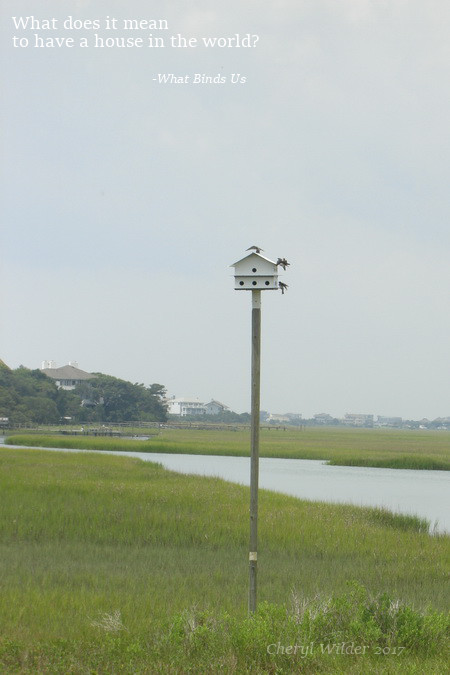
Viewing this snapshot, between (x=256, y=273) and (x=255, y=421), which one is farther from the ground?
(x=256, y=273)

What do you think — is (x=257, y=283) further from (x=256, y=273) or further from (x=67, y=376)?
(x=67, y=376)

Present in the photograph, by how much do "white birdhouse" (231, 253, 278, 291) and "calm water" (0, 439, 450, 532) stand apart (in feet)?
54.7

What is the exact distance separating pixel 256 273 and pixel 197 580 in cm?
611

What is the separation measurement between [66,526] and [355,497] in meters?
18.1

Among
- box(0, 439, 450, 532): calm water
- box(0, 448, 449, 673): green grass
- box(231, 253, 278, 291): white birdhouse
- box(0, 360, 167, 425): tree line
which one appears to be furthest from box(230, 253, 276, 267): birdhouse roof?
box(0, 360, 167, 425): tree line

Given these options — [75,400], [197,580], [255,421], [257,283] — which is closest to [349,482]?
[197,580]

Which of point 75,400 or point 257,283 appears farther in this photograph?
point 75,400

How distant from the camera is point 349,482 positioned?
139 feet

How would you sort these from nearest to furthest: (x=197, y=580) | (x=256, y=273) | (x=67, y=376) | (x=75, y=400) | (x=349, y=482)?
(x=256, y=273) → (x=197, y=580) → (x=349, y=482) → (x=75, y=400) → (x=67, y=376)

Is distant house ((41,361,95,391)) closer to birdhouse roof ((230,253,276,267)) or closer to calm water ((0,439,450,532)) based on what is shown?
calm water ((0,439,450,532))

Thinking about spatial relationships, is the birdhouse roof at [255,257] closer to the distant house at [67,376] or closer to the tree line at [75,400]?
the tree line at [75,400]

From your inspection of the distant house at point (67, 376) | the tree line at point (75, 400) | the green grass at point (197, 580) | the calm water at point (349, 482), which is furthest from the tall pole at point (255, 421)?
the distant house at point (67, 376)

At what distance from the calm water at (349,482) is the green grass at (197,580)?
6842mm

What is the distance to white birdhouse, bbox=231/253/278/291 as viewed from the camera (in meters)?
9.57
